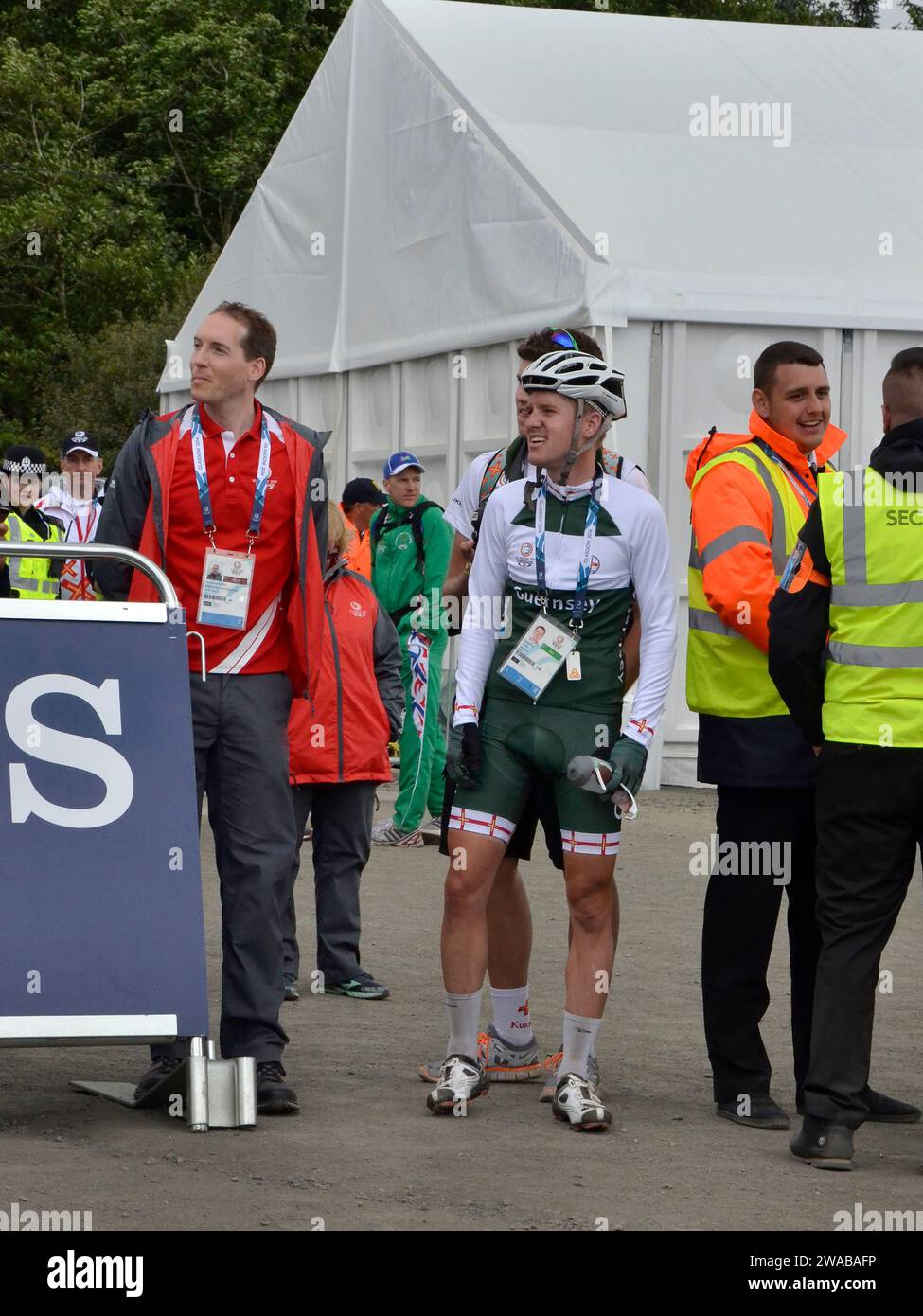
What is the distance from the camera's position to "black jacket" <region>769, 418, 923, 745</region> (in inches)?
217

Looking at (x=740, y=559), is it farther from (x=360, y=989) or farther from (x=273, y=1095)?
(x=360, y=989)

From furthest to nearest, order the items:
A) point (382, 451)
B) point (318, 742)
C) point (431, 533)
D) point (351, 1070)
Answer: point (382, 451) → point (431, 533) → point (318, 742) → point (351, 1070)

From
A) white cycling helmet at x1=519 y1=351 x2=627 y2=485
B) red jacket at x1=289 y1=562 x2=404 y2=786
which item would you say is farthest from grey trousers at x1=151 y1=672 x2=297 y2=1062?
red jacket at x1=289 y1=562 x2=404 y2=786

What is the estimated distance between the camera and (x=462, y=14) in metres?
17.5

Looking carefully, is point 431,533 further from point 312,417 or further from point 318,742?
point 312,417

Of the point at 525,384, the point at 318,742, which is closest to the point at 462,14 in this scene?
the point at 318,742

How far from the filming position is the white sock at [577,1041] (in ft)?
19.6

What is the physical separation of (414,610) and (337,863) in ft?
14.0

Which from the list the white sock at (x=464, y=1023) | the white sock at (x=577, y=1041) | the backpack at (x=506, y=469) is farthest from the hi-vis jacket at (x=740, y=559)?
the white sock at (x=464, y=1023)

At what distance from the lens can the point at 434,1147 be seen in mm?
5586

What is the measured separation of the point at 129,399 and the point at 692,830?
2403 centimetres

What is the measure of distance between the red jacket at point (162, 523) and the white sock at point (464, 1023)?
966 millimetres

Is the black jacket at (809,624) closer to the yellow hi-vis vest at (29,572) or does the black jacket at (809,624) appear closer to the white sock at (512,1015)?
the white sock at (512,1015)

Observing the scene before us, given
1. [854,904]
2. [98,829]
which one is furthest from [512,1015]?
[98,829]
